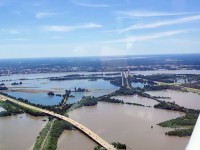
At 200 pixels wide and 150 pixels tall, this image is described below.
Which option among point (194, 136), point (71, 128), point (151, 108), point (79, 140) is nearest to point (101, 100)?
point (151, 108)

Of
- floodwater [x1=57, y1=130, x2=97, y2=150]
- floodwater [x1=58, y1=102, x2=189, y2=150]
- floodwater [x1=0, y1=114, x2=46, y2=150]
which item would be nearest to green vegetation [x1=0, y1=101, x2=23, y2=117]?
floodwater [x1=0, y1=114, x2=46, y2=150]

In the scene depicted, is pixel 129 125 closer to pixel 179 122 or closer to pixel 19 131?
pixel 179 122

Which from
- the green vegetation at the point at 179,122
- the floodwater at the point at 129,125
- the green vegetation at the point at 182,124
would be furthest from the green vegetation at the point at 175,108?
the green vegetation at the point at 179,122

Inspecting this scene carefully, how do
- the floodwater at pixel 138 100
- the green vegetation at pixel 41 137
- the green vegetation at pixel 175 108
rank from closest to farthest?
the green vegetation at pixel 41 137, the green vegetation at pixel 175 108, the floodwater at pixel 138 100

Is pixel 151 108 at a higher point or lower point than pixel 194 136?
lower

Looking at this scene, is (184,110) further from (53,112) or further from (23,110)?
(23,110)

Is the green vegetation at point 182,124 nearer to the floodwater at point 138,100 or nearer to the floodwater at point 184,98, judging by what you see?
the floodwater at point 184,98
